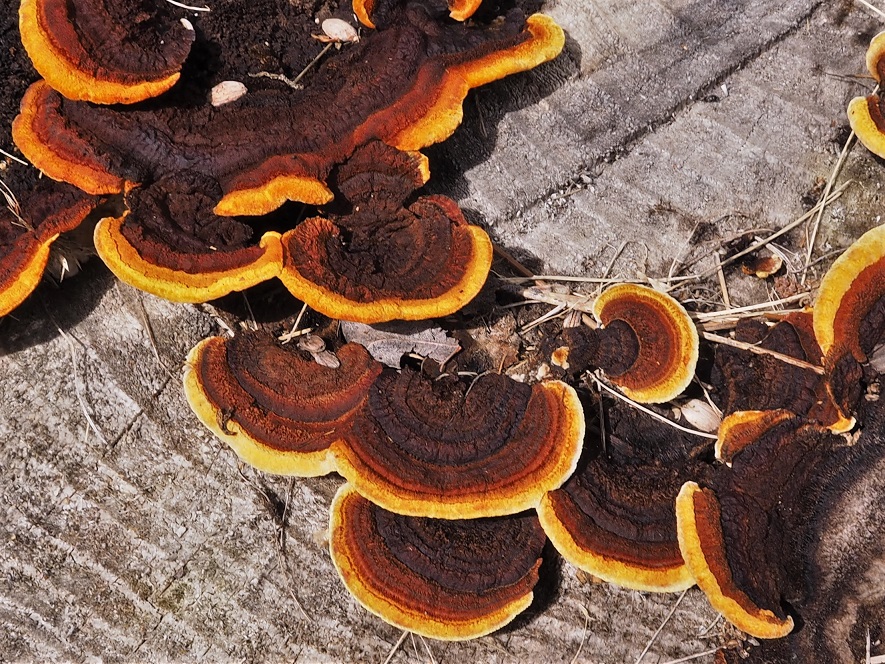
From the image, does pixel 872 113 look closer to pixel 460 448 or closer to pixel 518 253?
pixel 518 253

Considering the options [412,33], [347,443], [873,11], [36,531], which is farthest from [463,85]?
[36,531]

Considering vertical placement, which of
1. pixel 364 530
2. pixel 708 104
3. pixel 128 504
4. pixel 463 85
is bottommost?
pixel 364 530

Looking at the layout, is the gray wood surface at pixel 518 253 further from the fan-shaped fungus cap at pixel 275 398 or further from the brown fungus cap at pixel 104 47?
the brown fungus cap at pixel 104 47

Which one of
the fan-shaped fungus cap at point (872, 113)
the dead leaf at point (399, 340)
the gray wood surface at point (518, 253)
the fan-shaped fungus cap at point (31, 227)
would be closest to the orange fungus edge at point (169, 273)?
the fan-shaped fungus cap at point (31, 227)

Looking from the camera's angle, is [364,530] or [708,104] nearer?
[364,530]

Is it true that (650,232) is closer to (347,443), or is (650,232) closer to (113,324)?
(347,443)

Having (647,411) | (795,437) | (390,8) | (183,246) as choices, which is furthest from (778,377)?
(183,246)
